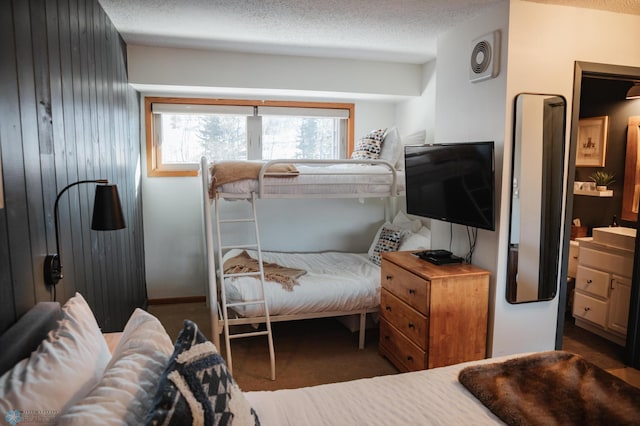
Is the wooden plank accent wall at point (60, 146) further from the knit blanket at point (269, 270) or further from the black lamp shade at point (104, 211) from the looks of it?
the knit blanket at point (269, 270)

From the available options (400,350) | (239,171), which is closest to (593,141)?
(400,350)

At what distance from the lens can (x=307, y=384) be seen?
275 cm

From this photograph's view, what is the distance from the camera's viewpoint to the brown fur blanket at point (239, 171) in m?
2.83

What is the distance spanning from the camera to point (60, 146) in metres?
1.88

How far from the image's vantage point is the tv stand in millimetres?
2746

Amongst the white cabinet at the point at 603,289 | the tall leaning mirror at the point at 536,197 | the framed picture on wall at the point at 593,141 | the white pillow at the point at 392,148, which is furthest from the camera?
the white pillow at the point at 392,148

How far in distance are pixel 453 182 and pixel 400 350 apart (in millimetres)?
1181

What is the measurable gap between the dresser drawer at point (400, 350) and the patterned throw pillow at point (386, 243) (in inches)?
33.4

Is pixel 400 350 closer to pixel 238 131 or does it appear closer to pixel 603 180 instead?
pixel 603 180

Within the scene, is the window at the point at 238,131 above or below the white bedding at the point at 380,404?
above

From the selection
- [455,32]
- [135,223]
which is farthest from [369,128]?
[135,223]

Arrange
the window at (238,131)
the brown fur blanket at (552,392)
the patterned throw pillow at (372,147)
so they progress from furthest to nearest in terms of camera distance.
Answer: the window at (238,131)
the patterned throw pillow at (372,147)
the brown fur blanket at (552,392)

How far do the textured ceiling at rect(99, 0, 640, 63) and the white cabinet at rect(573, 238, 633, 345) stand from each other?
5.76 feet

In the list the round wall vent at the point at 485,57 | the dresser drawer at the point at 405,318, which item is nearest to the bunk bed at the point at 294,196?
the dresser drawer at the point at 405,318
